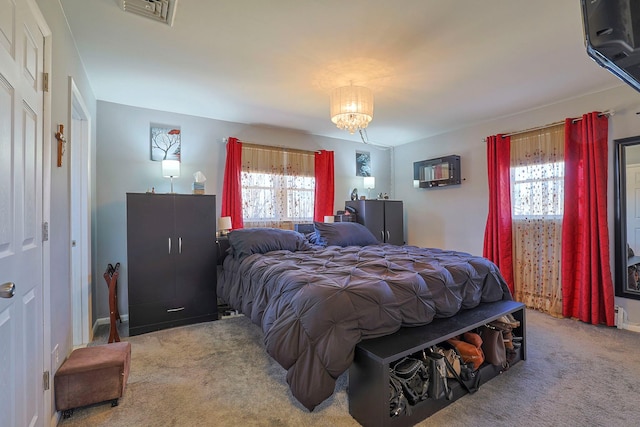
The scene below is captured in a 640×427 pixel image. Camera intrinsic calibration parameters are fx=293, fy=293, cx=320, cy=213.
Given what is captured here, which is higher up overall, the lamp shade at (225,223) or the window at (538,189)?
the window at (538,189)

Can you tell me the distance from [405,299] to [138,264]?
2.67 meters

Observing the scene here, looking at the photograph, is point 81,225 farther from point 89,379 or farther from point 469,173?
point 469,173

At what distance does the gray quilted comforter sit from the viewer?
1.62 m

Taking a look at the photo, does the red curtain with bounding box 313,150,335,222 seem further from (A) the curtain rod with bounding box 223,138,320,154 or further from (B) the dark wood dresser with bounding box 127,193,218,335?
(B) the dark wood dresser with bounding box 127,193,218,335

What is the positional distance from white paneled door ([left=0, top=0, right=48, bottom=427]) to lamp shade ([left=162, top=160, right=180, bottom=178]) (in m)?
1.89

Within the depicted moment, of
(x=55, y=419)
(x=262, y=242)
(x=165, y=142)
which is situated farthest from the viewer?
(x=165, y=142)

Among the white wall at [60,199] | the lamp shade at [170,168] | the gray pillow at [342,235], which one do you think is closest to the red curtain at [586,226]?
the gray pillow at [342,235]

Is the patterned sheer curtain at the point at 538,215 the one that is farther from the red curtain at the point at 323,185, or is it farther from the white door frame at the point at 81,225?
the white door frame at the point at 81,225

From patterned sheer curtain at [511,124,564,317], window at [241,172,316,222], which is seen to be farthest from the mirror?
window at [241,172,316,222]

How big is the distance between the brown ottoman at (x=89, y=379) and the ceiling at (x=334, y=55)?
7.37ft

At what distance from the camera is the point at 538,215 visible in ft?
12.0

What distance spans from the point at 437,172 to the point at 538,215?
1544 millimetres

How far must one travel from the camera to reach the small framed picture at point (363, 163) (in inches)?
211

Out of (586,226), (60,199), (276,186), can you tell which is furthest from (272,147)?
(586,226)
